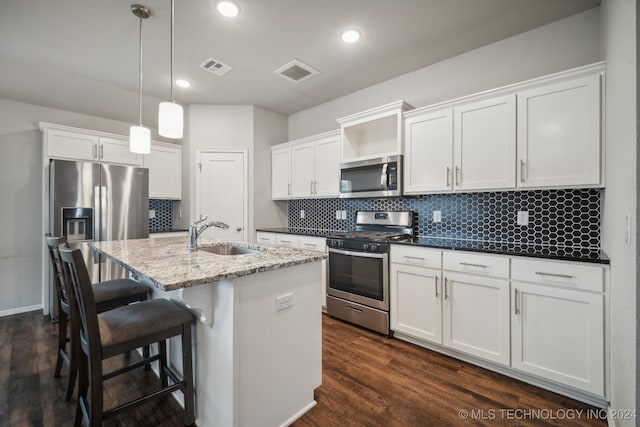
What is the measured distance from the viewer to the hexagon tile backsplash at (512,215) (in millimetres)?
2129

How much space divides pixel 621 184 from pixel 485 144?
3.48 feet

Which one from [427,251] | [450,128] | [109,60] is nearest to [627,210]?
[427,251]

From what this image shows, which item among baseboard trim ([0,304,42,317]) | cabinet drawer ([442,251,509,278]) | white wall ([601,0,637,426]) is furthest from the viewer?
baseboard trim ([0,304,42,317])

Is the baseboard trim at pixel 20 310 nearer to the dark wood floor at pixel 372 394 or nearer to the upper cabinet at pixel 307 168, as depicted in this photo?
the dark wood floor at pixel 372 394

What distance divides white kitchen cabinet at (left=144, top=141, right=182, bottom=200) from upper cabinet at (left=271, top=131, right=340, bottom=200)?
1405 millimetres

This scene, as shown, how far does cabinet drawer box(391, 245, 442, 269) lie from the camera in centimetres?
232

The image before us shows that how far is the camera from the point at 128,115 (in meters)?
4.07

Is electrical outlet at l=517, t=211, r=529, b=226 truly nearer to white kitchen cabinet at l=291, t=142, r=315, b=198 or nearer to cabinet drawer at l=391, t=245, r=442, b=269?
cabinet drawer at l=391, t=245, r=442, b=269

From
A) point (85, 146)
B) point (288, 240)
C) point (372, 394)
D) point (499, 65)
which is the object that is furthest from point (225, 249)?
point (499, 65)

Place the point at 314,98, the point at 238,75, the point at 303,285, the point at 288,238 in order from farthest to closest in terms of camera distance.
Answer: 1. the point at 314,98
2. the point at 288,238
3. the point at 238,75
4. the point at 303,285

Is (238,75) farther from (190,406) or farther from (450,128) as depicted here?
(190,406)

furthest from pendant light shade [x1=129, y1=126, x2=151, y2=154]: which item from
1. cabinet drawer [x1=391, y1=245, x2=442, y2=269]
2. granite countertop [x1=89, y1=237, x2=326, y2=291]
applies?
cabinet drawer [x1=391, y1=245, x2=442, y2=269]

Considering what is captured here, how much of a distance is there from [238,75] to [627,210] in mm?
3383

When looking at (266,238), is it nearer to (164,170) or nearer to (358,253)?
(358,253)
